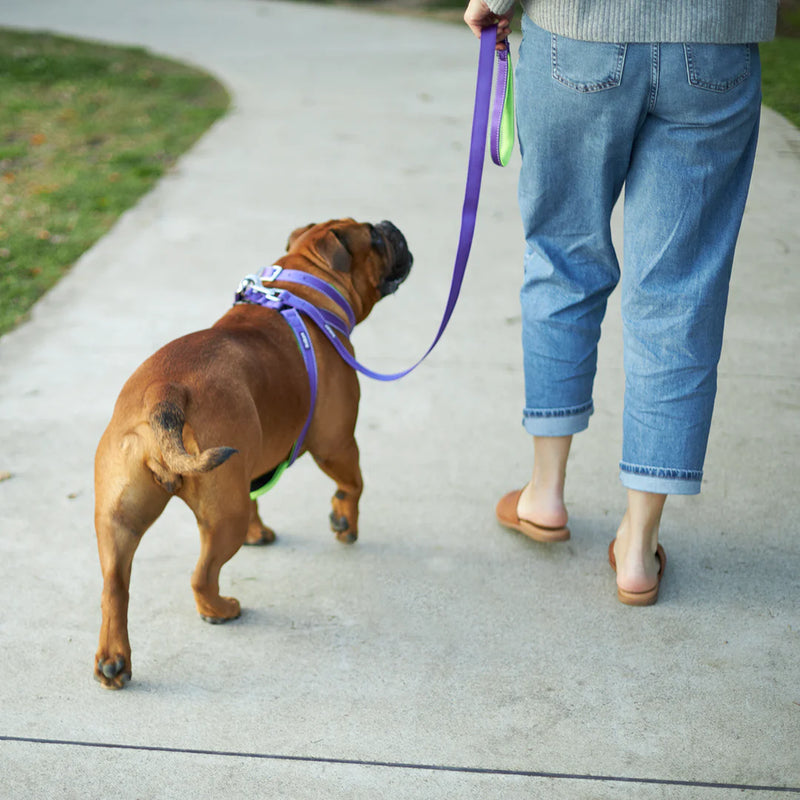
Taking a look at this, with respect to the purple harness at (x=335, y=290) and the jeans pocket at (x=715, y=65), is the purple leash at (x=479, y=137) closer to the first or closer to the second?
the purple harness at (x=335, y=290)

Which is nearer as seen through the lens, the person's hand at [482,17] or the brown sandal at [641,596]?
the person's hand at [482,17]

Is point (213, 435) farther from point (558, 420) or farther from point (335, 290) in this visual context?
point (558, 420)

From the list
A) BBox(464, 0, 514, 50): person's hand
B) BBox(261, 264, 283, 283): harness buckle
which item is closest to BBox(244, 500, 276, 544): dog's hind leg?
BBox(261, 264, 283, 283): harness buckle

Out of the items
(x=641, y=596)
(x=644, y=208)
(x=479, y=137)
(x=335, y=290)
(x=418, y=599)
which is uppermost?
(x=479, y=137)

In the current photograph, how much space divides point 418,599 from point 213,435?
0.89 meters

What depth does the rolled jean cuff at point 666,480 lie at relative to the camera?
276 centimetres

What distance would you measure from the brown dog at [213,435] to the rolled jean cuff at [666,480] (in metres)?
0.85

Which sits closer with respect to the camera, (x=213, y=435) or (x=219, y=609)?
(x=213, y=435)

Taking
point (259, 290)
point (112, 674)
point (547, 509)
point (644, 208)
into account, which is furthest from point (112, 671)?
point (644, 208)

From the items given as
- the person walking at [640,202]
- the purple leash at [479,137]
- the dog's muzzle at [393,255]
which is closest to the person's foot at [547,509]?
the person walking at [640,202]

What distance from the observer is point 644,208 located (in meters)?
2.63

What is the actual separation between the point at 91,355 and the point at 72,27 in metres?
8.69

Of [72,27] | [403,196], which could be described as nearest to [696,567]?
[403,196]

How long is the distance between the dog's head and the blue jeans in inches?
17.9
